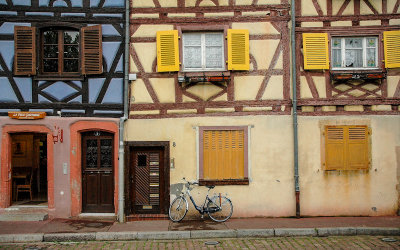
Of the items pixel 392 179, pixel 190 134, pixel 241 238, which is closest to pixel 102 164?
pixel 190 134

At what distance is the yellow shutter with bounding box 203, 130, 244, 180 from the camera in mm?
10914

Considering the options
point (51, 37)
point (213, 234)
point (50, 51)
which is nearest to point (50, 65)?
point (50, 51)

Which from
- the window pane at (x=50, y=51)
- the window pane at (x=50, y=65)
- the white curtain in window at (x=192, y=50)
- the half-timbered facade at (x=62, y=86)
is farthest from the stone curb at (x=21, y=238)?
the white curtain in window at (x=192, y=50)

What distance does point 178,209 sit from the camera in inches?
→ 413

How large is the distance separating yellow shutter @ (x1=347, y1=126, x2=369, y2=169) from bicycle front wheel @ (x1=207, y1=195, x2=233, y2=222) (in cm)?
385

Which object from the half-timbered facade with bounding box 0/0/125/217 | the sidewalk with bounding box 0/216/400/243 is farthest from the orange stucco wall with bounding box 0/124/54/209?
the sidewalk with bounding box 0/216/400/243

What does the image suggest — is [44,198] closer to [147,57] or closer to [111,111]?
[111,111]

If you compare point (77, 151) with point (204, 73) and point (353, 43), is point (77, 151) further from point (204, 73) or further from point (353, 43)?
point (353, 43)

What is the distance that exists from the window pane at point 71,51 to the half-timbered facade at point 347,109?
664 centimetres

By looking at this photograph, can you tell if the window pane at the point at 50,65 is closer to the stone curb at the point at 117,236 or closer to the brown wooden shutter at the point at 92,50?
the brown wooden shutter at the point at 92,50

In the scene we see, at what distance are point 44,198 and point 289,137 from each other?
8527 millimetres

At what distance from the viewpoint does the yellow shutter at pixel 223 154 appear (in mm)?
10914

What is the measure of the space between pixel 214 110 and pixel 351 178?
4.53 metres

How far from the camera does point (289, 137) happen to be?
1100 centimetres
